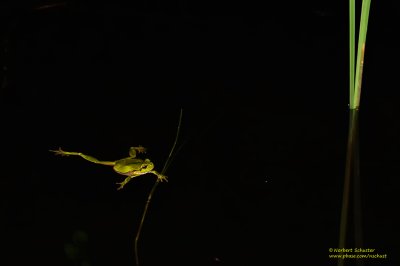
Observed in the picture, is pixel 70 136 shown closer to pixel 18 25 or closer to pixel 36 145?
pixel 36 145

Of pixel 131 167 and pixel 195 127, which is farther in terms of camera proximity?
pixel 195 127

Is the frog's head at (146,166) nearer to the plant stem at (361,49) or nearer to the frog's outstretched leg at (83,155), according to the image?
the frog's outstretched leg at (83,155)

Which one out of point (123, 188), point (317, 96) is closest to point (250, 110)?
point (317, 96)

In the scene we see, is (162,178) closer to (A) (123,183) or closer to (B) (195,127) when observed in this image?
(A) (123,183)

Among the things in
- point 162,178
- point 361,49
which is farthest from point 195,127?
point 361,49

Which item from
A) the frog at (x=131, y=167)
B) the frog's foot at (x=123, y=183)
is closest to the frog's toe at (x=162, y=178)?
the frog at (x=131, y=167)

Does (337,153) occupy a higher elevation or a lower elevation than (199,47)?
lower
